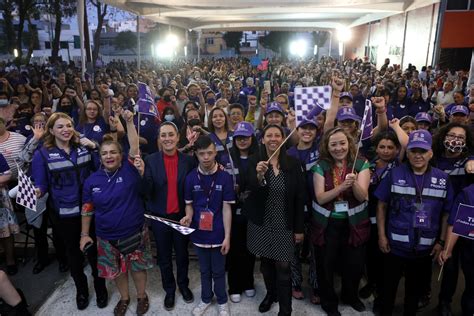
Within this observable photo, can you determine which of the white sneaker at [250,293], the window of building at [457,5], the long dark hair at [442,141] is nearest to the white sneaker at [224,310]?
the white sneaker at [250,293]

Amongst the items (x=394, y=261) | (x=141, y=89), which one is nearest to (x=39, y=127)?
(x=141, y=89)

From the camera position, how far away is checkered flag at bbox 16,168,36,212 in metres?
3.57

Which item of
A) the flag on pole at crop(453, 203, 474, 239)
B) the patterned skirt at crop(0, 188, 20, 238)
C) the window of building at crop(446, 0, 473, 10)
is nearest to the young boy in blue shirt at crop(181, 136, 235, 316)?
the flag on pole at crop(453, 203, 474, 239)

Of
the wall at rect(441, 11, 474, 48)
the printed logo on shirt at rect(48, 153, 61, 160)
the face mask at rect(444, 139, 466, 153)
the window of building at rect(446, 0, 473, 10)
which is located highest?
the window of building at rect(446, 0, 473, 10)

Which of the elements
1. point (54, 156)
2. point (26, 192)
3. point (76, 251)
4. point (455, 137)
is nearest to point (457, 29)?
point (455, 137)

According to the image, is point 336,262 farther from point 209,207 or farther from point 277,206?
point 209,207

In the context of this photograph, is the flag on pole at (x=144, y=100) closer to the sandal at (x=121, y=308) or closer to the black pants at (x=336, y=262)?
the sandal at (x=121, y=308)

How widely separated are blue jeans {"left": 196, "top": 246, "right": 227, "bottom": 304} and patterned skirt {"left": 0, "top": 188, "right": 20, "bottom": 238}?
2323 millimetres

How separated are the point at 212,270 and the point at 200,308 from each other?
44 cm

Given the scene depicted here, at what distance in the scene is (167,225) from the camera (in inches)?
144

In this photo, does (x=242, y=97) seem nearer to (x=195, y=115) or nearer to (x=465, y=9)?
(x=195, y=115)

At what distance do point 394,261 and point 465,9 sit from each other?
58.0 feet

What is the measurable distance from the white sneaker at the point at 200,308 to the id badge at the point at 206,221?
0.88m

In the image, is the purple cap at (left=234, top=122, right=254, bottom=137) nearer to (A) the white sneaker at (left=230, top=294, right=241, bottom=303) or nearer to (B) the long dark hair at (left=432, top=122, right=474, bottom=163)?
(A) the white sneaker at (left=230, top=294, right=241, bottom=303)
